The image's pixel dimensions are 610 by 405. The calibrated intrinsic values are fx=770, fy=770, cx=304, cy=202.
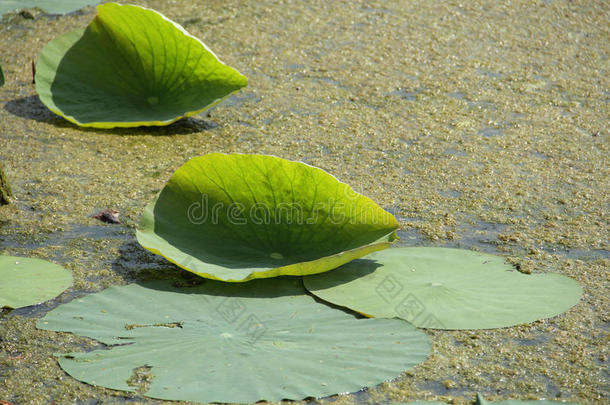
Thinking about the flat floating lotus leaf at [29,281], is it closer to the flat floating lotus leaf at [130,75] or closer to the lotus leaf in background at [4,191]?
the lotus leaf in background at [4,191]

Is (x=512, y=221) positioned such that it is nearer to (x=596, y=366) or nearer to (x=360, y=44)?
(x=596, y=366)

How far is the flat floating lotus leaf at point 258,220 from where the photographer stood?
175 centimetres

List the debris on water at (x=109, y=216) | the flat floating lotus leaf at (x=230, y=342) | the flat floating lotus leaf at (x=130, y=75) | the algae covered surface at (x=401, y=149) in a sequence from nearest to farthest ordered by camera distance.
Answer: the flat floating lotus leaf at (x=230, y=342), the algae covered surface at (x=401, y=149), the debris on water at (x=109, y=216), the flat floating lotus leaf at (x=130, y=75)

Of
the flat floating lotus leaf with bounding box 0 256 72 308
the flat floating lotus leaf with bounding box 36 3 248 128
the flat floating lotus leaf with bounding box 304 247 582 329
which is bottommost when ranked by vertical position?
the flat floating lotus leaf with bounding box 0 256 72 308

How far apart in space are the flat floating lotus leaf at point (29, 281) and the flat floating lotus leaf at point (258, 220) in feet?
0.70

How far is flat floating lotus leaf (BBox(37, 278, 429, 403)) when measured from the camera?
140 cm

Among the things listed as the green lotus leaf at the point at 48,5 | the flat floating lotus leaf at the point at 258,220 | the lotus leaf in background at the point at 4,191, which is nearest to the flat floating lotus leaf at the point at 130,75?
the lotus leaf in background at the point at 4,191

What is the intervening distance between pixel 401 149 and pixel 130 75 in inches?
37.9

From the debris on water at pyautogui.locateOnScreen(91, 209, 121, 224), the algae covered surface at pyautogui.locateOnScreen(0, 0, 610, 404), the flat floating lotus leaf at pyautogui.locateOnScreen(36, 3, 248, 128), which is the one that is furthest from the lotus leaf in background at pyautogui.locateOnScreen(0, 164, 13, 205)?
the flat floating lotus leaf at pyautogui.locateOnScreen(36, 3, 248, 128)

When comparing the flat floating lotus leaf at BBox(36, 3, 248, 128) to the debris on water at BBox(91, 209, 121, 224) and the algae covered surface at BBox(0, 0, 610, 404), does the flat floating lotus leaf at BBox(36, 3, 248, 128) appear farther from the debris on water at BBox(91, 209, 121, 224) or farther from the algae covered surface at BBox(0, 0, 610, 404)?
the debris on water at BBox(91, 209, 121, 224)

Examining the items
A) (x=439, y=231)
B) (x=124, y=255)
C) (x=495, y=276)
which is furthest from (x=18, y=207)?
(x=495, y=276)

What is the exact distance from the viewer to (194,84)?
2.65 metres

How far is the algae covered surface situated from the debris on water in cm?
3

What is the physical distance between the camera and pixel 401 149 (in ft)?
8.34
